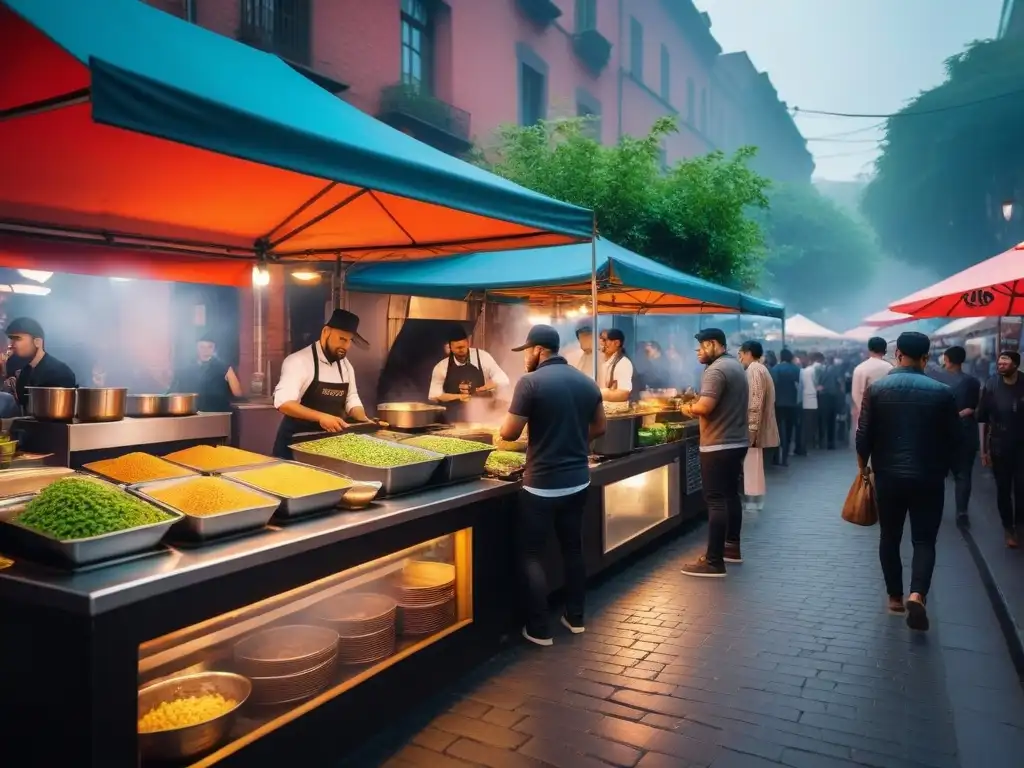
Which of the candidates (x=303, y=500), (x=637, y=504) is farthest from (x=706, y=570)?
(x=303, y=500)

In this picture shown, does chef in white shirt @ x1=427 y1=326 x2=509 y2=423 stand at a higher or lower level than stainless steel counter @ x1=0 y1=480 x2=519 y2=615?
higher

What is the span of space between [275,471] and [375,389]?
641 cm

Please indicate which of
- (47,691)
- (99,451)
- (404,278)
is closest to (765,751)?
(47,691)

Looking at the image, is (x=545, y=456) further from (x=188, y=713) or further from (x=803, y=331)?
(x=803, y=331)

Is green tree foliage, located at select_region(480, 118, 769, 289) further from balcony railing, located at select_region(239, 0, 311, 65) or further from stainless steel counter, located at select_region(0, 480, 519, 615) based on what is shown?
stainless steel counter, located at select_region(0, 480, 519, 615)

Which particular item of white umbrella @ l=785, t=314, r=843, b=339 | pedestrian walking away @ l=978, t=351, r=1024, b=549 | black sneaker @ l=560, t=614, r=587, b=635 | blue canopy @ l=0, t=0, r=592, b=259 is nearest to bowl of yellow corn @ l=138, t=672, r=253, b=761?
blue canopy @ l=0, t=0, r=592, b=259

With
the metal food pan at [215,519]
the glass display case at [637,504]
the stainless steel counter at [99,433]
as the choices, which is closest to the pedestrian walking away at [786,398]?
the glass display case at [637,504]

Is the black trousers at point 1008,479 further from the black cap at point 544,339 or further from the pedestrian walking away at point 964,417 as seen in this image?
the black cap at point 544,339

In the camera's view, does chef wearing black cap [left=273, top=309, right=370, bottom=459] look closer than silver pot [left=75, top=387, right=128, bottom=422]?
No

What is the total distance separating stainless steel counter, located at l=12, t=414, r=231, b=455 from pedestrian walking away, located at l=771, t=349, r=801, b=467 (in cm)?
990

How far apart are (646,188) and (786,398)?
4726mm

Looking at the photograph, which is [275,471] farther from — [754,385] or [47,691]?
[754,385]

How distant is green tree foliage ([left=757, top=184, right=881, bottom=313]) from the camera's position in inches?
1622

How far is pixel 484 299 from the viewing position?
10.5 meters
